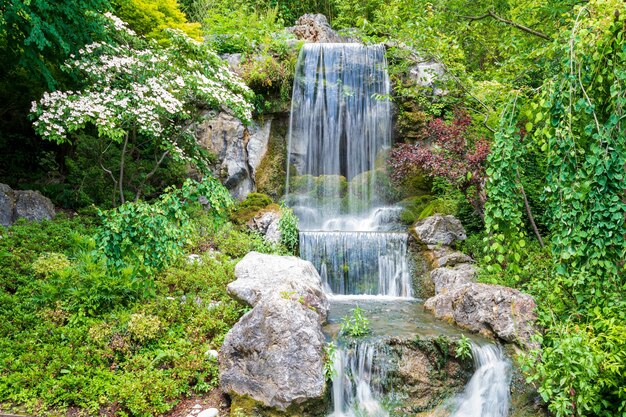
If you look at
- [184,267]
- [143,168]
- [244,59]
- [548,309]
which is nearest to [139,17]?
[244,59]

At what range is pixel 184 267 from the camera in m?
7.31

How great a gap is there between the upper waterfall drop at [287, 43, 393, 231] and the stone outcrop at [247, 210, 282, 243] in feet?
7.85

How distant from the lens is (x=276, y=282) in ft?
19.9

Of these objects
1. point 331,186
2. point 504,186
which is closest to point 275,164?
point 331,186

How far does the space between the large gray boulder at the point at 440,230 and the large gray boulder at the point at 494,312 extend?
2.39 metres

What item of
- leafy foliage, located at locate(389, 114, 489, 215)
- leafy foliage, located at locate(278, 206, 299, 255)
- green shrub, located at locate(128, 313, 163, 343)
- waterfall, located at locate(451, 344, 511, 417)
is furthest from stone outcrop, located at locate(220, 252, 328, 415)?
leafy foliage, located at locate(389, 114, 489, 215)

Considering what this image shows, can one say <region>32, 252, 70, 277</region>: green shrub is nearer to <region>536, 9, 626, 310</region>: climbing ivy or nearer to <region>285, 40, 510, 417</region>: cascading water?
<region>285, 40, 510, 417</region>: cascading water

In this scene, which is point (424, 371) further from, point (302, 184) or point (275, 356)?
point (302, 184)

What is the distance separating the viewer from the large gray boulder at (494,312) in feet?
18.2

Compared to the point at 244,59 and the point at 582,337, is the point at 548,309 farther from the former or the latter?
the point at 244,59

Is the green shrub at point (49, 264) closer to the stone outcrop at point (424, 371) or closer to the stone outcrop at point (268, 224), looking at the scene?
the stone outcrop at point (268, 224)

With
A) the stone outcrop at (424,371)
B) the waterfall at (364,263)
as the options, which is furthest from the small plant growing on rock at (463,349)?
the waterfall at (364,263)

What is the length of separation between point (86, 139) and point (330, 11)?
557 inches

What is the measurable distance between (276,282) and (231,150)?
697cm
